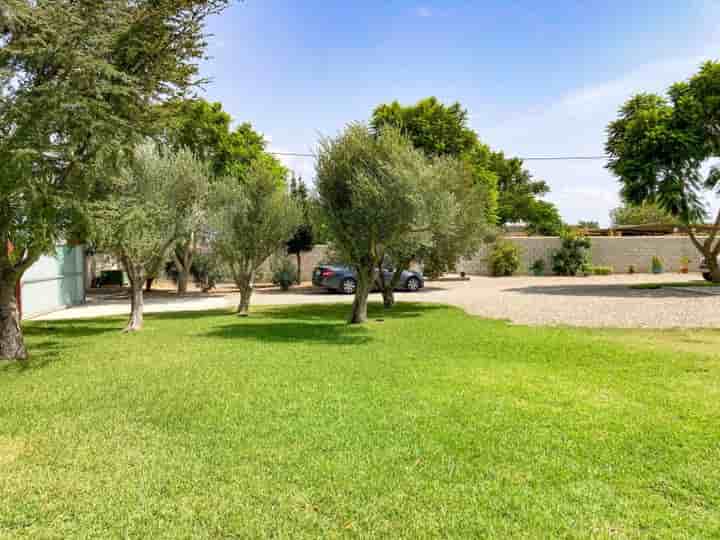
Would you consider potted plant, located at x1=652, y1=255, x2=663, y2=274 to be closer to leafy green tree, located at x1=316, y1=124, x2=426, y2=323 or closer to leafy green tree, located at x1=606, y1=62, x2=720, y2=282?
leafy green tree, located at x1=606, y1=62, x2=720, y2=282

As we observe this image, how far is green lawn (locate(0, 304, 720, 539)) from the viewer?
288 cm

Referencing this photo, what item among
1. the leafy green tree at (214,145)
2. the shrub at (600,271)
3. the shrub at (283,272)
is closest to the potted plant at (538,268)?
the shrub at (600,271)

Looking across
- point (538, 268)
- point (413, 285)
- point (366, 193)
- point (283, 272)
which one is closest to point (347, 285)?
point (413, 285)

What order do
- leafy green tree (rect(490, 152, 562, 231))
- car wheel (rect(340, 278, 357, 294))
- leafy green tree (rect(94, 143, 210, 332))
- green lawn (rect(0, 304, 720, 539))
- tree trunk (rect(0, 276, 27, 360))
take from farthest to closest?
leafy green tree (rect(490, 152, 562, 231))
car wheel (rect(340, 278, 357, 294))
leafy green tree (rect(94, 143, 210, 332))
tree trunk (rect(0, 276, 27, 360))
green lawn (rect(0, 304, 720, 539))

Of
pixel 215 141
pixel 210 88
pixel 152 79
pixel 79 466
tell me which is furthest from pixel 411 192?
pixel 215 141

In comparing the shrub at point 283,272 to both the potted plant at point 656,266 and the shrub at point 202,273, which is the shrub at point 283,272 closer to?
the shrub at point 202,273

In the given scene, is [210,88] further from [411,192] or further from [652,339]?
[652,339]

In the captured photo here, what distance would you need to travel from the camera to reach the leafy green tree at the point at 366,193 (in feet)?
33.2

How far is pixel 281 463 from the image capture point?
3650 millimetres

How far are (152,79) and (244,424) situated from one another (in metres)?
6.92

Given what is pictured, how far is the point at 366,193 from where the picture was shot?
1027cm

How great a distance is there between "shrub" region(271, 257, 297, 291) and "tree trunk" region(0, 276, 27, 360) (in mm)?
16275

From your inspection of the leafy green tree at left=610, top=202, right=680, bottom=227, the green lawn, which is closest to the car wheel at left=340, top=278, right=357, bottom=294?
the green lawn

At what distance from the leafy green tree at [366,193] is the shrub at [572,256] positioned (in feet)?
66.7
